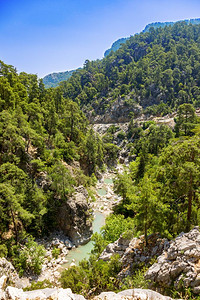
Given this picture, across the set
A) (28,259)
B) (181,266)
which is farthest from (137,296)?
(28,259)

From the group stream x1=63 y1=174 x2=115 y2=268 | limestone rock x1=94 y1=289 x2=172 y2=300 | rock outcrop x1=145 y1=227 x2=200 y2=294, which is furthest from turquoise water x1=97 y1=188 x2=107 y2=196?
limestone rock x1=94 y1=289 x2=172 y2=300

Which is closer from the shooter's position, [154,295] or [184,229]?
[154,295]

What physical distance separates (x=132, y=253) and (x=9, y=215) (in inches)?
588

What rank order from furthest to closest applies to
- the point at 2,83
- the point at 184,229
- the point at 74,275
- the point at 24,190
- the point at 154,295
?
the point at 2,83 → the point at 24,190 → the point at 74,275 → the point at 184,229 → the point at 154,295

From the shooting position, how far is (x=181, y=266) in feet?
37.7

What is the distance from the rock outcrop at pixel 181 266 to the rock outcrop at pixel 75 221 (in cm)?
1729

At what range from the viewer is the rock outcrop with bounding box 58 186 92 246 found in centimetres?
2823

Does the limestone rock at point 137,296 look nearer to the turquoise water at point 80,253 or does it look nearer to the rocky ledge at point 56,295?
the rocky ledge at point 56,295

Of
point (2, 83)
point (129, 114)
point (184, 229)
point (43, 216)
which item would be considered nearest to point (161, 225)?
point (184, 229)

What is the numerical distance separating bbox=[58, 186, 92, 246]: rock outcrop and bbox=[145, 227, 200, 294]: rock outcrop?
56.7ft

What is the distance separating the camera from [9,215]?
22.0 metres

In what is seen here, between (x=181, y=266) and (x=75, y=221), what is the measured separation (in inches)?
783

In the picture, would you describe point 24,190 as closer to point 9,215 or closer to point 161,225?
point 9,215

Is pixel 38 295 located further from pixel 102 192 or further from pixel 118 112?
pixel 118 112
